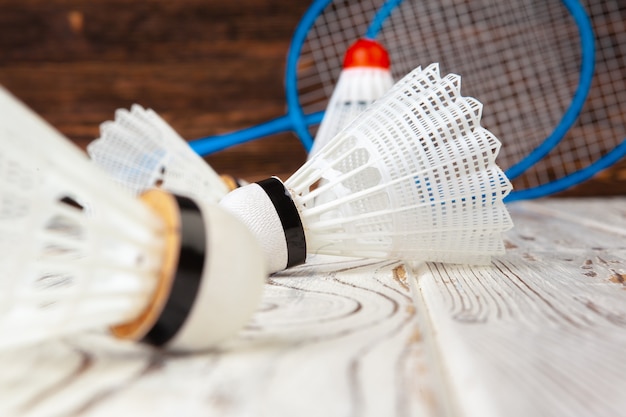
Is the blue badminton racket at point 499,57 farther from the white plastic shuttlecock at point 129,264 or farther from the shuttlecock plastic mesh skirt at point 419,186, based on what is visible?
the white plastic shuttlecock at point 129,264

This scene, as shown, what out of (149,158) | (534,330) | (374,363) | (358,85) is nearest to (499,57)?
(358,85)

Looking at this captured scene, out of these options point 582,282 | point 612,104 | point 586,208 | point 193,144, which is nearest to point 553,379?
point 582,282

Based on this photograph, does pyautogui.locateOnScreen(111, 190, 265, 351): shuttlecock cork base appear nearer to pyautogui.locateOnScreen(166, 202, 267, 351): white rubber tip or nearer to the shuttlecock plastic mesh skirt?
pyautogui.locateOnScreen(166, 202, 267, 351): white rubber tip

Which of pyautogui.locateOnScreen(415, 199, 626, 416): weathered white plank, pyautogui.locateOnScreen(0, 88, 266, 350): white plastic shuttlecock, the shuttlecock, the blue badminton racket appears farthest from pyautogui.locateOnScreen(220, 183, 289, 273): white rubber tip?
the blue badminton racket

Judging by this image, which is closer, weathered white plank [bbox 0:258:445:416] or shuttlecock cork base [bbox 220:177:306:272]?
weathered white plank [bbox 0:258:445:416]

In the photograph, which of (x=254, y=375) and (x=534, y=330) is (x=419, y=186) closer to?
(x=534, y=330)

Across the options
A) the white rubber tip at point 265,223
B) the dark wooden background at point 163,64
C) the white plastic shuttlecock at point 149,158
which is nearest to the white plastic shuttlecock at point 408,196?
the white rubber tip at point 265,223
